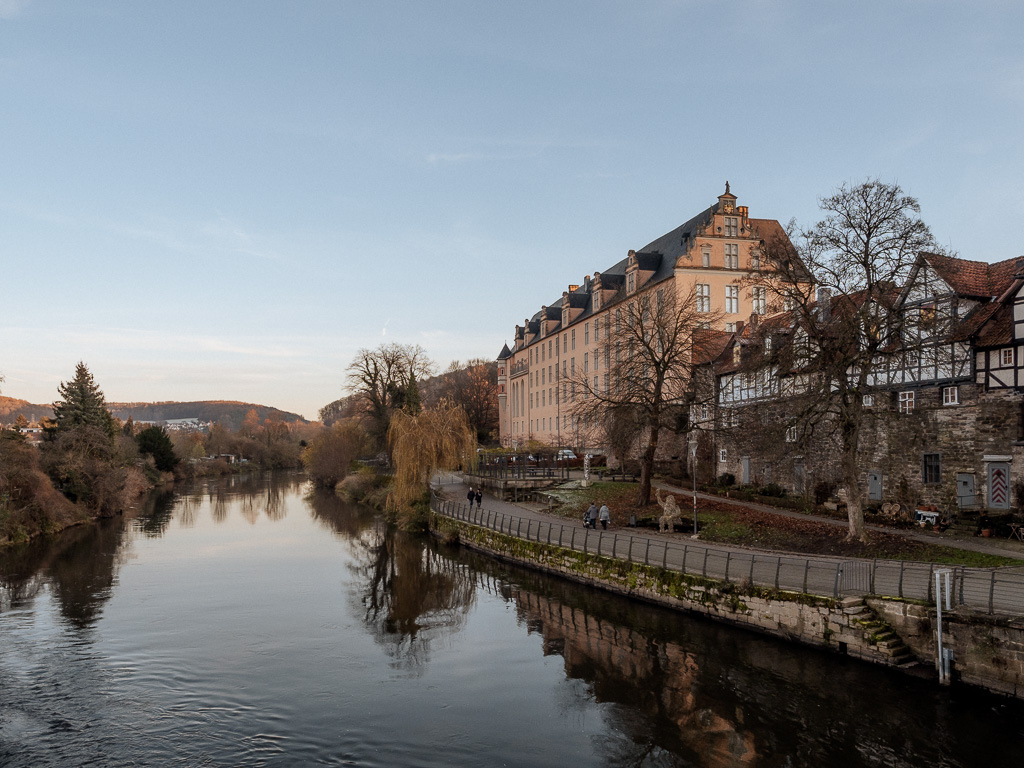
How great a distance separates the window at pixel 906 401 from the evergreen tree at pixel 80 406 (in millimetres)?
43295

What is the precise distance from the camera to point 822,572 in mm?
15898

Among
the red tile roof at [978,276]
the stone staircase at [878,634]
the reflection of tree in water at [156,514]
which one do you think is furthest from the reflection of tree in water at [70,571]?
the red tile roof at [978,276]

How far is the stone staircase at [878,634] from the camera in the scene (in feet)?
42.5

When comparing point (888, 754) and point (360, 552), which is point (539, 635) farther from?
point (360, 552)

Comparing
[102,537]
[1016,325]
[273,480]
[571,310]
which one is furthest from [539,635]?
[273,480]

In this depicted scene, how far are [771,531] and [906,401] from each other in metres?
7.08

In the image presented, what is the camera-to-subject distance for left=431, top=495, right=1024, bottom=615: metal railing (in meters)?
13.0

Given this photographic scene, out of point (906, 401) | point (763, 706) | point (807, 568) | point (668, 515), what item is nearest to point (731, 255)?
point (906, 401)

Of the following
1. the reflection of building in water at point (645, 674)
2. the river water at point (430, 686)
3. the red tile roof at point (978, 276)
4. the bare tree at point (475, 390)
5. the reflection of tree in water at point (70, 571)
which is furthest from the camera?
the bare tree at point (475, 390)

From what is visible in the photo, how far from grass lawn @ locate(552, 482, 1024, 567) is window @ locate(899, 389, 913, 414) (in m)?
4.97

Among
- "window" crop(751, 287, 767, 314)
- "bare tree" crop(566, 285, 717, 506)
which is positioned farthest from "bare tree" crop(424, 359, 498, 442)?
"bare tree" crop(566, 285, 717, 506)

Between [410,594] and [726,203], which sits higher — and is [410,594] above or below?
below

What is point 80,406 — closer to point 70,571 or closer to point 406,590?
point 70,571

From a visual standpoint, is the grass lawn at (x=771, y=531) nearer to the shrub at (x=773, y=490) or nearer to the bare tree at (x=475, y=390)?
the shrub at (x=773, y=490)
